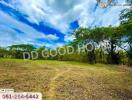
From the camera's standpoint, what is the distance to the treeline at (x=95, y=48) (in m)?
23.5

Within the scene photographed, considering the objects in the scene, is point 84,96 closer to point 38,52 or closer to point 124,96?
point 124,96

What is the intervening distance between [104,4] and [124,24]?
912 centimetres

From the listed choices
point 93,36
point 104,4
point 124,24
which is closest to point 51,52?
point 93,36

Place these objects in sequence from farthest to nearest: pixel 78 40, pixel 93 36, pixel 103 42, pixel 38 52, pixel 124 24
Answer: pixel 38 52 → pixel 78 40 → pixel 93 36 → pixel 103 42 → pixel 124 24

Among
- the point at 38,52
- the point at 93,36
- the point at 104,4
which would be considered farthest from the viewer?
the point at 38,52

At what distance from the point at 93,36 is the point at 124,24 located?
7.31m

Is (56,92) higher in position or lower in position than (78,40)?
lower

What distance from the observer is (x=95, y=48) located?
2581 cm

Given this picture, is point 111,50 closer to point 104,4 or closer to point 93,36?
point 93,36

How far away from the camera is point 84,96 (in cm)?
1081

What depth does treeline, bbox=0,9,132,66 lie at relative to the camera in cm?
2353

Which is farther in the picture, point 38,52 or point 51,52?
point 38,52

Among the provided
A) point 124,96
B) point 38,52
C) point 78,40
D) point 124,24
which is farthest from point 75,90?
point 38,52

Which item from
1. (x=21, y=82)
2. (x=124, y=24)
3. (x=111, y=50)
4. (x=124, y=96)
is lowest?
(x=124, y=96)
